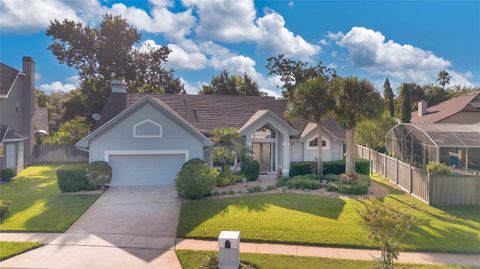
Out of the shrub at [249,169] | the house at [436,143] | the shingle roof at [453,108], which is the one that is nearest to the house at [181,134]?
the shrub at [249,169]

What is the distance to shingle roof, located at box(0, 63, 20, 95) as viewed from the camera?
24547 millimetres

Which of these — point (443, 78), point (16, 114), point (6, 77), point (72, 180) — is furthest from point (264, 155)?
point (443, 78)

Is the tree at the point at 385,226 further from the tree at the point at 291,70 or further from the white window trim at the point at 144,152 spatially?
the tree at the point at 291,70

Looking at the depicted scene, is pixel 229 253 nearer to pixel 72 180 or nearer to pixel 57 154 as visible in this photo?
pixel 72 180

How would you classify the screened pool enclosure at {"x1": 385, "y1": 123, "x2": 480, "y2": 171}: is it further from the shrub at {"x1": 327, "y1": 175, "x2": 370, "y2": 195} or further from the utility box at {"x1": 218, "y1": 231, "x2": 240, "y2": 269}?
the utility box at {"x1": 218, "y1": 231, "x2": 240, "y2": 269}

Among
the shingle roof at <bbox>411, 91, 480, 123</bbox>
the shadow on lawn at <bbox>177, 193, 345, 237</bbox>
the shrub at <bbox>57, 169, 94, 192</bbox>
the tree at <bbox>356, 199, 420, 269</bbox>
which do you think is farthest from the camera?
the shingle roof at <bbox>411, 91, 480, 123</bbox>

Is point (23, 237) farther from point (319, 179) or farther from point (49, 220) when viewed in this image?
point (319, 179)

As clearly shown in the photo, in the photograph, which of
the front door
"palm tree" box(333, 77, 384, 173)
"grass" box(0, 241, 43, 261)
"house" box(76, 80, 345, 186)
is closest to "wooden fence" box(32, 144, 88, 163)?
"house" box(76, 80, 345, 186)

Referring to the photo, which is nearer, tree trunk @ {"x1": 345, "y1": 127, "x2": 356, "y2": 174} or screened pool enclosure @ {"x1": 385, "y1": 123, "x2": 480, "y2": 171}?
tree trunk @ {"x1": 345, "y1": 127, "x2": 356, "y2": 174}

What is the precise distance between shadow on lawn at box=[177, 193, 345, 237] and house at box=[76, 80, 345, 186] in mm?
5840

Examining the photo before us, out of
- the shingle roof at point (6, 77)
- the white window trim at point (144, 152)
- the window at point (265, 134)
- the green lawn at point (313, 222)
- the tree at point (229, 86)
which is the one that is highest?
the tree at point (229, 86)

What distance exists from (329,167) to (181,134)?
10586 mm

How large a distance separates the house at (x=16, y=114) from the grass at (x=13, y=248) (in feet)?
45.1

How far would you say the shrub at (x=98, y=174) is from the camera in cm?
1825
